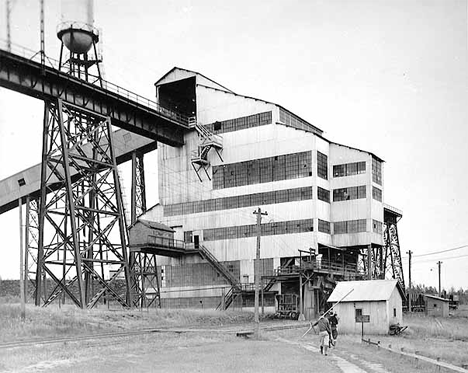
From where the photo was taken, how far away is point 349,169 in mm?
55062

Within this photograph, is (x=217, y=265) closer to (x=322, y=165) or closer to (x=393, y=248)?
(x=322, y=165)

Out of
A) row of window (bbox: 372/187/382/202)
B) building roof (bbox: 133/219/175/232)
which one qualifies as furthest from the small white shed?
building roof (bbox: 133/219/175/232)

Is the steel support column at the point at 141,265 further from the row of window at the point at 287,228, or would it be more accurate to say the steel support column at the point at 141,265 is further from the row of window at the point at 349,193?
the row of window at the point at 349,193

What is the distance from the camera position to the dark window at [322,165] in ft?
176

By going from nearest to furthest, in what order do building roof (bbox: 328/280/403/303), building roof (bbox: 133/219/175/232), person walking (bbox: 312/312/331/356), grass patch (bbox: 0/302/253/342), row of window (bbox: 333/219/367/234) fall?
person walking (bbox: 312/312/331/356) < grass patch (bbox: 0/302/253/342) < building roof (bbox: 328/280/403/303) < building roof (bbox: 133/219/175/232) < row of window (bbox: 333/219/367/234)

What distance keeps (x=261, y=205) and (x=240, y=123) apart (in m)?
7.51

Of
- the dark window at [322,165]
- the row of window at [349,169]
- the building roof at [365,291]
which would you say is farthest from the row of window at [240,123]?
the building roof at [365,291]

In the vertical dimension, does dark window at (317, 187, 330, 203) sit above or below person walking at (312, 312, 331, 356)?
above

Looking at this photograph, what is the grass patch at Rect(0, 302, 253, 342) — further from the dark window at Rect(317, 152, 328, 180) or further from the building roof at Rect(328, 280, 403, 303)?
the dark window at Rect(317, 152, 328, 180)

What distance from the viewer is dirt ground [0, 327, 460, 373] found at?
18.9 metres

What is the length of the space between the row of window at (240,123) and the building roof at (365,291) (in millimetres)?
19566

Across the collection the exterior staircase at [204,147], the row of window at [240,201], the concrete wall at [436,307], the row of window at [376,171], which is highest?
the exterior staircase at [204,147]

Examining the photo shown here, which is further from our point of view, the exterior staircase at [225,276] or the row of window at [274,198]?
the exterior staircase at [225,276]

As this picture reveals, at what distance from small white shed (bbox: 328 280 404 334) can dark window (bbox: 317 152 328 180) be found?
16295 mm
